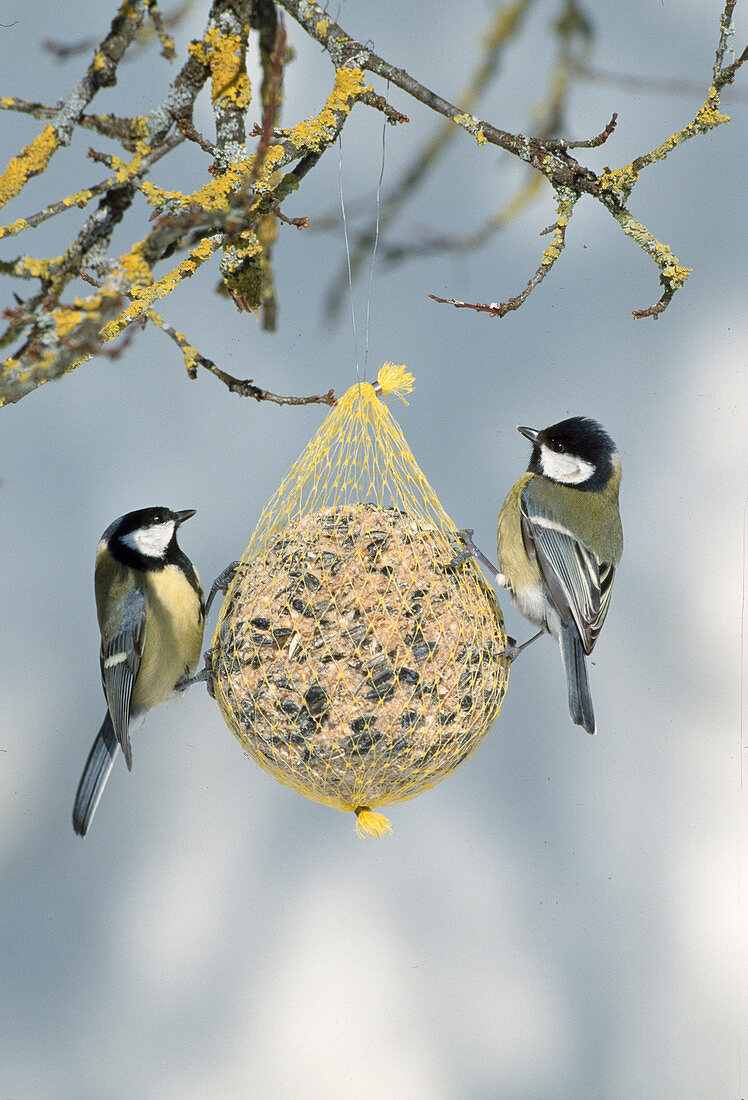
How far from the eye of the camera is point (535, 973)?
212cm

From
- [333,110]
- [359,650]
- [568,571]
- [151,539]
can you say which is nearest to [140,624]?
[151,539]

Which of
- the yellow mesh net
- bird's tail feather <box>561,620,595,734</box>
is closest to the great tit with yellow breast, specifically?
bird's tail feather <box>561,620,595,734</box>

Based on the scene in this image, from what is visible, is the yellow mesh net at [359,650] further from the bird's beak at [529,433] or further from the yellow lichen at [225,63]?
the yellow lichen at [225,63]

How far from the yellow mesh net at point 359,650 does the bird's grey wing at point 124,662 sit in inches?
9.8

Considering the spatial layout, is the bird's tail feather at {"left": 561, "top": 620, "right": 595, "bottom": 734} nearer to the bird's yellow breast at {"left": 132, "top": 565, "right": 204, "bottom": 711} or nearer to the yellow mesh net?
the yellow mesh net

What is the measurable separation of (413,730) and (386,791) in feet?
0.42

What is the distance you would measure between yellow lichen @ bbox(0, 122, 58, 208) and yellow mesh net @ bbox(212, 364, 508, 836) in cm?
48

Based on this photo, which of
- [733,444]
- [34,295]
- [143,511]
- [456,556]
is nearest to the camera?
[34,295]

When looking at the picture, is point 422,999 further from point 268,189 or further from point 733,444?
point 268,189

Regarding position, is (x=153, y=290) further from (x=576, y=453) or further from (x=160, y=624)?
(x=576, y=453)

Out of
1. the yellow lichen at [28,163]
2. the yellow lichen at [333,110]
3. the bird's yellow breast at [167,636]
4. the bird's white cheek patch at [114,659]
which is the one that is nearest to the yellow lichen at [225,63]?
the yellow lichen at [333,110]

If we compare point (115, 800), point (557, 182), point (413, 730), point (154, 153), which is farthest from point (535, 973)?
point (154, 153)

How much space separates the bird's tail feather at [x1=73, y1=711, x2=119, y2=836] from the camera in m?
1.62

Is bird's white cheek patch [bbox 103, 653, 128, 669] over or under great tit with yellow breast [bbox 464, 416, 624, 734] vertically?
under
